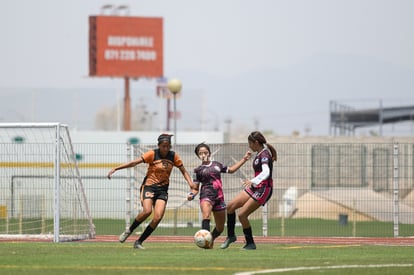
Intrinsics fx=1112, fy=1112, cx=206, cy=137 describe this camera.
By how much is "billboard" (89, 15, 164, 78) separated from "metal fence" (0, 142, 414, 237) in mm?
25505

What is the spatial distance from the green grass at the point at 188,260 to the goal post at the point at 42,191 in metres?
5.35

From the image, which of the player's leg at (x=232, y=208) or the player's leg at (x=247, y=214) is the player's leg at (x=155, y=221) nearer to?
the player's leg at (x=232, y=208)

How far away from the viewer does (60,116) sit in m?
53.9

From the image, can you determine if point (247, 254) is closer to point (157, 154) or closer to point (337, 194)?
point (157, 154)

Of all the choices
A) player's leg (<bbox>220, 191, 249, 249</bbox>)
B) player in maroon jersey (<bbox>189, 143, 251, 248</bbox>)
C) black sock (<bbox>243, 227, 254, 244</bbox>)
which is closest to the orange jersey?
player in maroon jersey (<bbox>189, 143, 251, 248</bbox>)

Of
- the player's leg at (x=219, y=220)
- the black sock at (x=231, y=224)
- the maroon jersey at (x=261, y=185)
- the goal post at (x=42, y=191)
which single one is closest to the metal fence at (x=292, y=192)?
the goal post at (x=42, y=191)

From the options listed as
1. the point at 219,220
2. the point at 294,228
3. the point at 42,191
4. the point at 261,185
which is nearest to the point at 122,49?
the point at 294,228

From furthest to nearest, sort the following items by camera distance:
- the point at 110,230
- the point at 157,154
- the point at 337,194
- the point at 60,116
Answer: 1. the point at 60,116
2. the point at 337,194
3. the point at 110,230
4. the point at 157,154

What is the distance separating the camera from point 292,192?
105 ft

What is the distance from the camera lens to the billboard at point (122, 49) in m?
59.0

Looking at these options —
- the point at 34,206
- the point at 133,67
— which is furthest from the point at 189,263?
the point at 133,67

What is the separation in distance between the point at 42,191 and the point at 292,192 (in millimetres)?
8321

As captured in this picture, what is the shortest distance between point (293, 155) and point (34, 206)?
23.6 ft

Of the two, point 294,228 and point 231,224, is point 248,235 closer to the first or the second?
point 231,224
